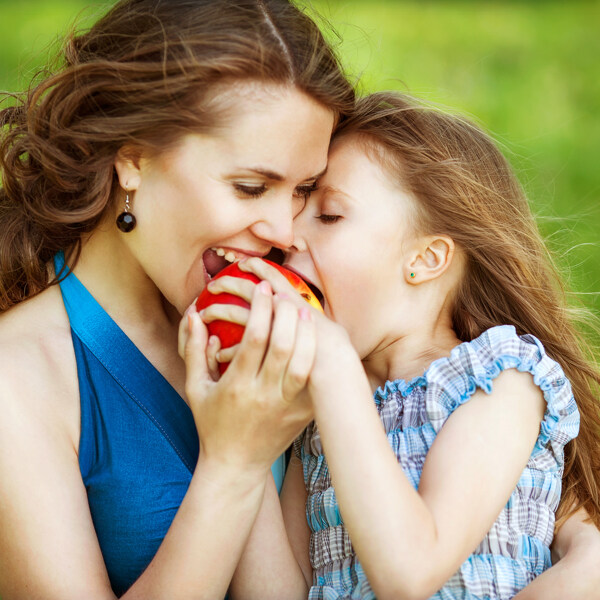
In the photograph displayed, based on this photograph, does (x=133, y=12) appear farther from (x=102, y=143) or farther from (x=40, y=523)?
(x=40, y=523)

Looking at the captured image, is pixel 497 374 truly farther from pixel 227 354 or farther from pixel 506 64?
pixel 506 64

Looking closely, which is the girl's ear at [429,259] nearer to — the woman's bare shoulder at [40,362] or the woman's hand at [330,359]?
the woman's hand at [330,359]

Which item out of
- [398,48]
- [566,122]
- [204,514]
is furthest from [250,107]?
[398,48]

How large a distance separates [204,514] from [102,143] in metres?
1.12

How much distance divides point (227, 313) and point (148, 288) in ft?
1.80

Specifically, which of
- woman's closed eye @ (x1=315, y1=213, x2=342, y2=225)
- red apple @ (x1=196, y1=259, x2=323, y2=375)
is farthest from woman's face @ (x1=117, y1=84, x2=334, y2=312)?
woman's closed eye @ (x1=315, y1=213, x2=342, y2=225)

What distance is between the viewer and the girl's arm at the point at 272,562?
2.80 meters

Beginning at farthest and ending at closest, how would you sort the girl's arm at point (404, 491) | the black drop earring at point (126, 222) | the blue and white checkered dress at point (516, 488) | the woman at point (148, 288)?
the black drop earring at point (126, 222) < the blue and white checkered dress at point (516, 488) < the woman at point (148, 288) < the girl's arm at point (404, 491)

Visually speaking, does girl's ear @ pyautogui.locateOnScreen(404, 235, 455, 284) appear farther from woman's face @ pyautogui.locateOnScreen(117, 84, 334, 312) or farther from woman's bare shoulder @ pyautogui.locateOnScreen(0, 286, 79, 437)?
woman's bare shoulder @ pyautogui.locateOnScreen(0, 286, 79, 437)

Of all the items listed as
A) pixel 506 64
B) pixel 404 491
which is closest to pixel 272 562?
pixel 404 491

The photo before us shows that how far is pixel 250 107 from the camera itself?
265cm

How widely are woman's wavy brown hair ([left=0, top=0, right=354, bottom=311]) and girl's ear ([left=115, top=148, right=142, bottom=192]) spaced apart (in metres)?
0.02

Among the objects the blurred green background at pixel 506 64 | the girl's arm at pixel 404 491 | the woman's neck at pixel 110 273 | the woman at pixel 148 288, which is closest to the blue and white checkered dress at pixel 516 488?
the girl's arm at pixel 404 491

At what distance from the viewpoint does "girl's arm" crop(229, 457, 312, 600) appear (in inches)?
110
